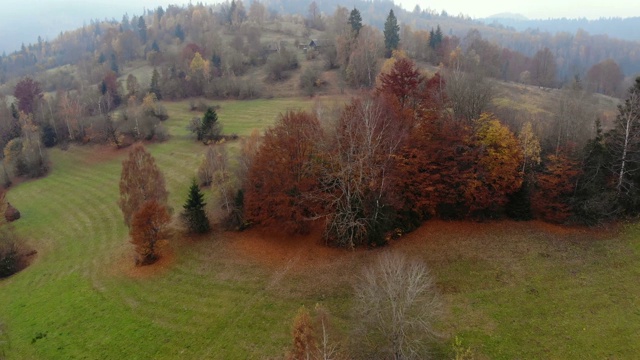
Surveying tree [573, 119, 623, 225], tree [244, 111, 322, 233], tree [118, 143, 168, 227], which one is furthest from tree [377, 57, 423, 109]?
tree [118, 143, 168, 227]

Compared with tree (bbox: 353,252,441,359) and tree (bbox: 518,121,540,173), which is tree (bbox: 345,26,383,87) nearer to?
tree (bbox: 518,121,540,173)

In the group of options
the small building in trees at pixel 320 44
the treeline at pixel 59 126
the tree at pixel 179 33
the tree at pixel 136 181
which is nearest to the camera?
the tree at pixel 136 181

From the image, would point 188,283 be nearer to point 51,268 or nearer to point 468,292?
point 51,268

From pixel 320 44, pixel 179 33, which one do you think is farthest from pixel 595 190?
pixel 179 33

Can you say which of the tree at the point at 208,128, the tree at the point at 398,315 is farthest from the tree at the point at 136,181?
the tree at the point at 208,128

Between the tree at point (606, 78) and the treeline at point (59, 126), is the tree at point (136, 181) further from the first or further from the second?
the tree at point (606, 78)

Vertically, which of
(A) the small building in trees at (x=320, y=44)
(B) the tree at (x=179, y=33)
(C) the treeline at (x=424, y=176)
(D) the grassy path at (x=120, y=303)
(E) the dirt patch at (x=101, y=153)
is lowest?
(D) the grassy path at (x=120, y=303)

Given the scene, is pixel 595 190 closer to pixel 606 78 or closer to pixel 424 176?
pixel 424 176
